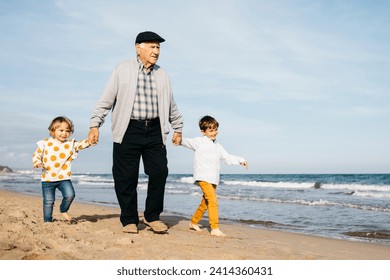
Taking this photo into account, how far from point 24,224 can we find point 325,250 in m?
3.50

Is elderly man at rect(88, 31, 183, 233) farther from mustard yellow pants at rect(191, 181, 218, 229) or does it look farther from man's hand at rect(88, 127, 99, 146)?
mustard yellow pants at rect(191, 181, 218, 229)

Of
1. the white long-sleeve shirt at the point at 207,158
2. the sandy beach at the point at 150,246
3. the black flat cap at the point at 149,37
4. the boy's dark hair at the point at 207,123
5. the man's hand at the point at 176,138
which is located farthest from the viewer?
the boy's dark hair at the point at 207,123

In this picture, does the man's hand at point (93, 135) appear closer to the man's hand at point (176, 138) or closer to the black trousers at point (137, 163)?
the black trousers at point (137, 163)

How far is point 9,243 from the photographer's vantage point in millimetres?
3480

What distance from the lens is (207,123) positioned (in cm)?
548

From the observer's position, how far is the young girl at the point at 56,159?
17.3ft

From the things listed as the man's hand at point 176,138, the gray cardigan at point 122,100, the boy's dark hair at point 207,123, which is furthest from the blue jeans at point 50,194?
the boy's dark hair at point 207,123

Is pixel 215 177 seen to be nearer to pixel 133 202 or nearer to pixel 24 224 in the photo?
pixel 133 202

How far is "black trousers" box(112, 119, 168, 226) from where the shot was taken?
15.2 feet

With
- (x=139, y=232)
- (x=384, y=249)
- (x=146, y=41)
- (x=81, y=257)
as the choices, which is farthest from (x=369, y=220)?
(x=81, y=257)

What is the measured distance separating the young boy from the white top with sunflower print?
4.99 feet

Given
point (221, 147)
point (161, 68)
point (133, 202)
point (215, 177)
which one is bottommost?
point (133, 202)

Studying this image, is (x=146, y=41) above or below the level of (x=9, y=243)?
above
